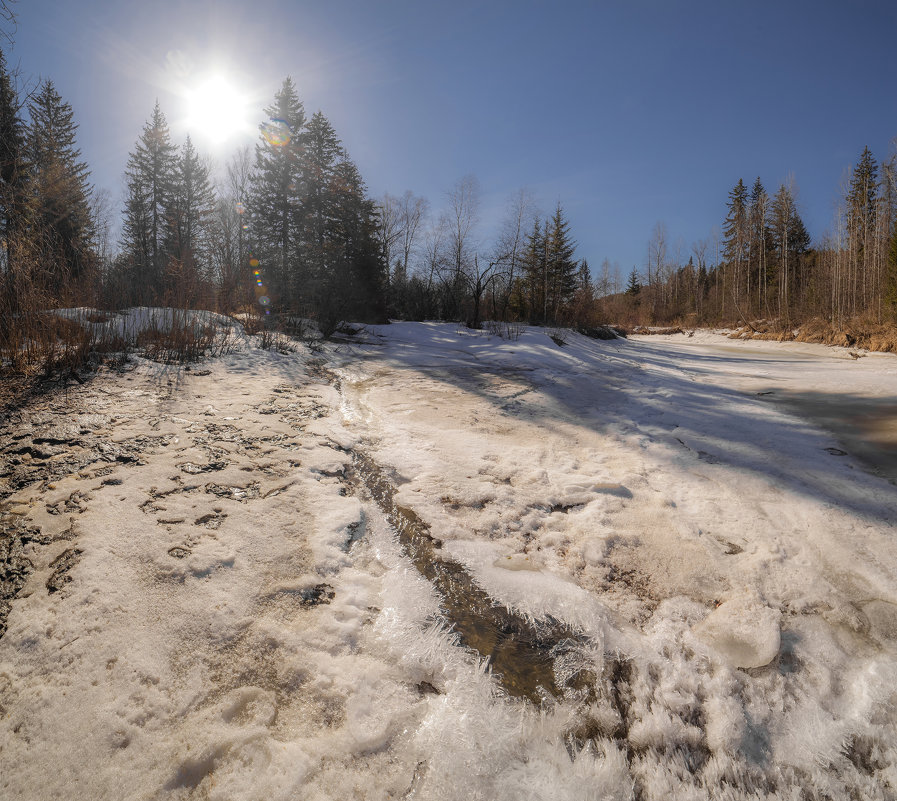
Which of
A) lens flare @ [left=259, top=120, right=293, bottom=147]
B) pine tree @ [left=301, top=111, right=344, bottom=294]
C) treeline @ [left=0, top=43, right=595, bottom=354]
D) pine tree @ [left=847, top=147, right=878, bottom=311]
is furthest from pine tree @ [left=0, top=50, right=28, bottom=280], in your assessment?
pine tree @ [left=847, top=147, right=878, bottom=311]

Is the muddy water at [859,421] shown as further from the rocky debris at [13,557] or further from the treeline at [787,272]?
the treeline at [787,272]

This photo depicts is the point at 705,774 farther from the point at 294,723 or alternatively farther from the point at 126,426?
the point at 126,426

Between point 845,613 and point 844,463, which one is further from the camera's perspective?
point 844,463

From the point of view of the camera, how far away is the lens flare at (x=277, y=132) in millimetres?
17922

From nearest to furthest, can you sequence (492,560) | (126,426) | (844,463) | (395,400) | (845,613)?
(845,613)
(492,560)
(844,463)
(126,426)
(395,400)

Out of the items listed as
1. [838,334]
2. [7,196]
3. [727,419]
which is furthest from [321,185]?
[838,334]

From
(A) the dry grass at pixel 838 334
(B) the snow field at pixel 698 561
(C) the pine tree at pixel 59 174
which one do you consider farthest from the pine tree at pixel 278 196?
(A) the dry grass at pixel 838 334

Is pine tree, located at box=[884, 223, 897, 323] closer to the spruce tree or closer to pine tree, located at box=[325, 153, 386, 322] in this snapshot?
the spruce tree

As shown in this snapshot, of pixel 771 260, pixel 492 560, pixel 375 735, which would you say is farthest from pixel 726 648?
pixel 771 260

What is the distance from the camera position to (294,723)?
3.34ft

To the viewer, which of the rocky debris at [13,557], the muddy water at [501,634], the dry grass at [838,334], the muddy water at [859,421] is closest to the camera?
the muddy water at [501,634]

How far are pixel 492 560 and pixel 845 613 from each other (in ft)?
4.34

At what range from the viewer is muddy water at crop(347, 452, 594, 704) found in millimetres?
1202

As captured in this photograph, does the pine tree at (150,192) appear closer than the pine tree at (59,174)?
No
